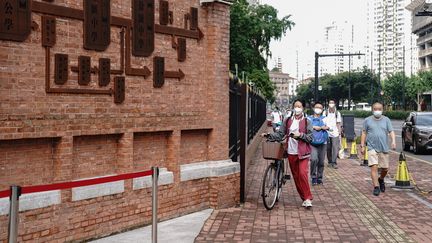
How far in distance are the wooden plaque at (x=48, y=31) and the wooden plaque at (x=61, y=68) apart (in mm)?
182

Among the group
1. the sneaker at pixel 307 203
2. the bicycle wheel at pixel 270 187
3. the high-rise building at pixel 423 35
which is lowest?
the sneaker at pixel 307 203

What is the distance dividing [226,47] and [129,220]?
345cm

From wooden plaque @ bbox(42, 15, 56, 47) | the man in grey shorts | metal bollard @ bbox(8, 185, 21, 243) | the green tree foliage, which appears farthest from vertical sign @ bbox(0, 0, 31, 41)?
the green tree foliage

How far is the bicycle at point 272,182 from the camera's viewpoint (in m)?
9.20

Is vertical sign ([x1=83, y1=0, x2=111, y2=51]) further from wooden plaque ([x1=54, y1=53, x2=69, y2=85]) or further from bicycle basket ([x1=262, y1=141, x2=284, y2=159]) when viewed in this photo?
bicycle basket ([x1=262, y1=141, x2=284, y2=159])

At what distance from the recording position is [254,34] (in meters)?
39.8

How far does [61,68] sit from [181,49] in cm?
246

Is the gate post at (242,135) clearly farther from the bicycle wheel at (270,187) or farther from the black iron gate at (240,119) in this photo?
the bicycle wheel at (270,187)

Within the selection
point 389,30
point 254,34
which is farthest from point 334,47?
point 254,34

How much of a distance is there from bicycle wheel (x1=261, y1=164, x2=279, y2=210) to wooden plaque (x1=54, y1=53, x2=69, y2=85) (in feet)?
13.3

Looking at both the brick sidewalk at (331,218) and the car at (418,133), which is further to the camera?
the car at (418,133)

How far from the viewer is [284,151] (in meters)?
9.77

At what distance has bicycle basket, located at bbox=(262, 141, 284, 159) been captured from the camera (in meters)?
9.45

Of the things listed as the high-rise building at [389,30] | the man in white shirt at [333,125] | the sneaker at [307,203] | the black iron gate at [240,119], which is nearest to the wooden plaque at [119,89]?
the black iron gate at [240,119]
